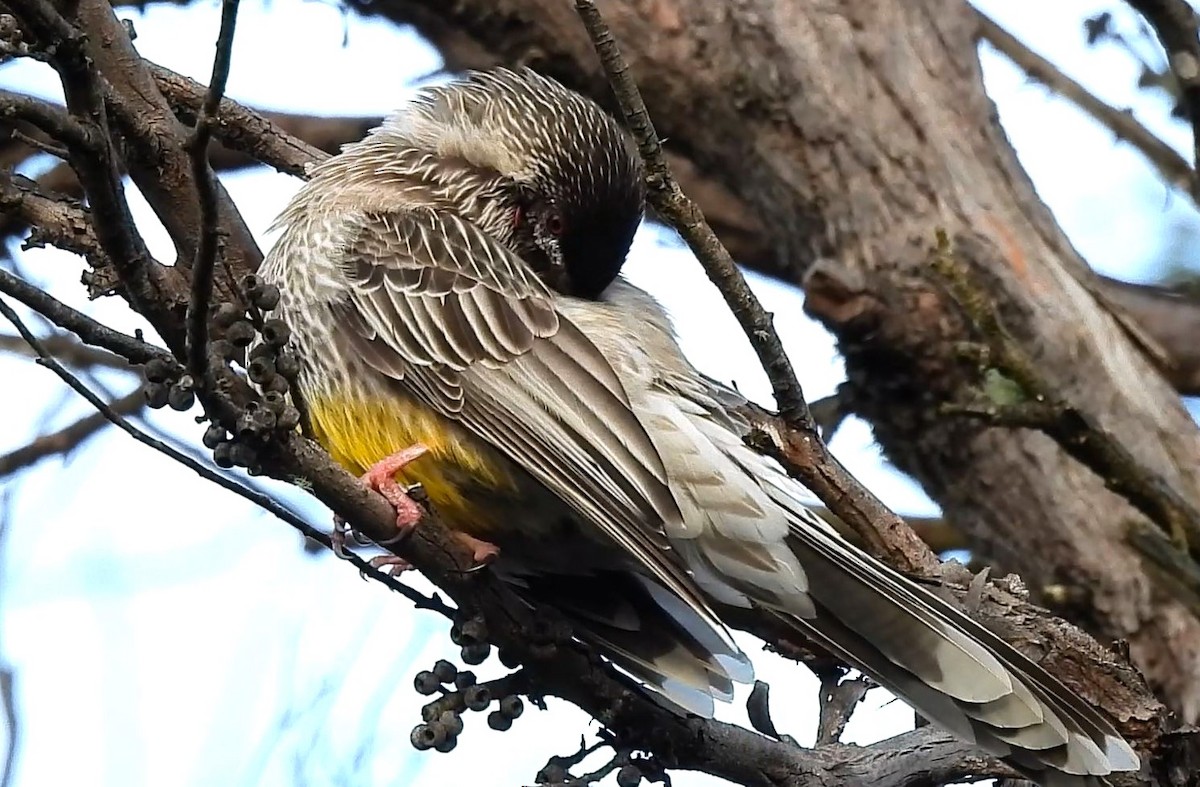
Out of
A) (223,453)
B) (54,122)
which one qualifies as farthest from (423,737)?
(54,122)

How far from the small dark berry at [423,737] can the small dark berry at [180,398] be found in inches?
35.4

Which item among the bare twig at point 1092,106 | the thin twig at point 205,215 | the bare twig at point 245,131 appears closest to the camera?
the thin twig at point 205,215

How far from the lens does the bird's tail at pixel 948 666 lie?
2.85 metres

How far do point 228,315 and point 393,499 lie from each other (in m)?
0.57

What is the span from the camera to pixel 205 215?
2.25 metres

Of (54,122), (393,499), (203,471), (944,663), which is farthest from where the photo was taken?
(944,663)

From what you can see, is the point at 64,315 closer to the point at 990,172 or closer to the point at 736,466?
the point at 736,466

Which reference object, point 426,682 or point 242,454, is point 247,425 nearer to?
point 242,454

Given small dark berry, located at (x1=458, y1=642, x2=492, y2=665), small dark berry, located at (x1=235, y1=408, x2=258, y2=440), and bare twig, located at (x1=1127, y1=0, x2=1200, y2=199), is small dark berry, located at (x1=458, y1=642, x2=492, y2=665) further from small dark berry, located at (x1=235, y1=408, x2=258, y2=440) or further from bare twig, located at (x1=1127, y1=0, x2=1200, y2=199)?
bare twig, located at (x1=1127, y1=0, x2=1200, y2=199)

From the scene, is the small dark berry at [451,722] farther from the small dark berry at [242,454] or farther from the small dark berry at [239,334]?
the small dark berry at [239,334]

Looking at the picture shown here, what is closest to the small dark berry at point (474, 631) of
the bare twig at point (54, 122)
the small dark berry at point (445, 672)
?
the small dark berry at point (445, 672)

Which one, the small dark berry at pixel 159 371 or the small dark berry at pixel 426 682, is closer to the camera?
the small dark berry at pixel 159 371

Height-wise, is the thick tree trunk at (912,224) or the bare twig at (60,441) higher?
the thick tree trunk at (912,224)

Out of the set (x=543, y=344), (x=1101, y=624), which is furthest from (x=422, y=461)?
(x=1101, y=624)
